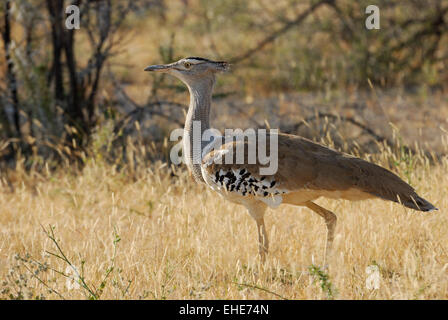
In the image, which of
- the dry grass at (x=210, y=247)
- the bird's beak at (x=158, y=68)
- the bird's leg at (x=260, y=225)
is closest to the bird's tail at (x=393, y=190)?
the dry grass at (x=210, y=247)

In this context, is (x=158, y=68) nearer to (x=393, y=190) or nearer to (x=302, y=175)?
(x=302, y=175)

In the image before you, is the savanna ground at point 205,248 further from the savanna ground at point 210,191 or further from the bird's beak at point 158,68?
the bird's beak at point 158,68

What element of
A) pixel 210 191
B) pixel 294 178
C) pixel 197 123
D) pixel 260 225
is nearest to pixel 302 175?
pixel 294 178

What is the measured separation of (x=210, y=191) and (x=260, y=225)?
1.20m

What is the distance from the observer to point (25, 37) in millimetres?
5855

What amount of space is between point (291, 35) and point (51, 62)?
10.0ft

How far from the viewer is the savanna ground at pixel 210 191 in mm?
3104

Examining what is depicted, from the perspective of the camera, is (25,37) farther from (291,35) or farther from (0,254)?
(291,35)

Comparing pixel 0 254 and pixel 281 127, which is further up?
pixel 281 127

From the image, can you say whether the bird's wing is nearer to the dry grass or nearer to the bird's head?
the dry grass

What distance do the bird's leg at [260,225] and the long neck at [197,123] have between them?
1.12 feet

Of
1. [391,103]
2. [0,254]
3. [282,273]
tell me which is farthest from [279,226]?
[391,103]

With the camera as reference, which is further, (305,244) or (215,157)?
(305,244)
